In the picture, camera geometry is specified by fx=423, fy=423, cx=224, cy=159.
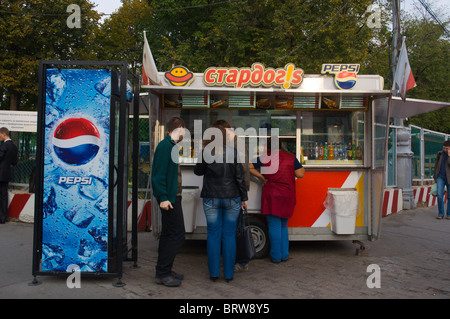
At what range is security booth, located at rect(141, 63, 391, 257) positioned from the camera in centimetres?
600

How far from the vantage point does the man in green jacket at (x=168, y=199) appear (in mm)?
4621

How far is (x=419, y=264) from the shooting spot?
236 inches

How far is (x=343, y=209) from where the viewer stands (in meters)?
6.05

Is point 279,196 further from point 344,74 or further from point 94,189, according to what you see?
point 94,189

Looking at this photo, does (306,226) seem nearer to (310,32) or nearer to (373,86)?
(373,86)

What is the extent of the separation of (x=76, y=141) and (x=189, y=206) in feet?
6.06

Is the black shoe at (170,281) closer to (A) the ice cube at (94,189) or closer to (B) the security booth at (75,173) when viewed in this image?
(B) the security booth at (75,173)

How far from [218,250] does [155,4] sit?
17465 mm

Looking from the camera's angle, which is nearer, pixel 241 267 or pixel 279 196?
pixel 241 267

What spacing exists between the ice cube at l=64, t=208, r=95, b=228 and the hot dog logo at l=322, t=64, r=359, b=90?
3.86m

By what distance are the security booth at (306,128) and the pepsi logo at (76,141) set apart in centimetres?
129

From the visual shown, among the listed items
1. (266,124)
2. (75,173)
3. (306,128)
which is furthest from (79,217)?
(306,128)
